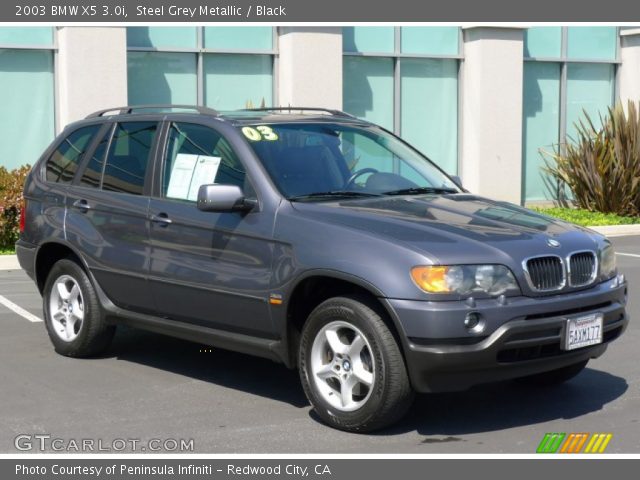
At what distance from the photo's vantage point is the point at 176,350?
28.0ft

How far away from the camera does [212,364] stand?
8008 millimetres

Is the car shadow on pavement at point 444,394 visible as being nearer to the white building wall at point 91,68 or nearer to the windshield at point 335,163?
the windshield at point 335,163

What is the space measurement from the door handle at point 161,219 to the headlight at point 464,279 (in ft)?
6.57

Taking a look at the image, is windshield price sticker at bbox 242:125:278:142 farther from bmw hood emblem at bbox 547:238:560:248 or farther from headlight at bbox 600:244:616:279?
headlight at bbox 600:244:616:279

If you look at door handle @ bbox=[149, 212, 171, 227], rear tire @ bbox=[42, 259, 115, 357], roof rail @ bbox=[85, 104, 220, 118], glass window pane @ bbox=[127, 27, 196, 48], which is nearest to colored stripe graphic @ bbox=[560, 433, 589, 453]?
door handle @ bbox=[149, 212, 171, 227]

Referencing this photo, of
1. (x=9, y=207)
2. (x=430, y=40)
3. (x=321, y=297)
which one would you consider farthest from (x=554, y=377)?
(x=430, y=40)

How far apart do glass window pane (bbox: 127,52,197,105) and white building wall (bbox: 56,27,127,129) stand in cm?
60

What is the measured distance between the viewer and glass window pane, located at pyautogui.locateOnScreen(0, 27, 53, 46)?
1673 cm

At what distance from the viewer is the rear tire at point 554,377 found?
7129mm

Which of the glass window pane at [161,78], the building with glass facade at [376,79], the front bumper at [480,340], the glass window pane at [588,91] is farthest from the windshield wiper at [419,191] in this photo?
the glass window pane at [588,91]

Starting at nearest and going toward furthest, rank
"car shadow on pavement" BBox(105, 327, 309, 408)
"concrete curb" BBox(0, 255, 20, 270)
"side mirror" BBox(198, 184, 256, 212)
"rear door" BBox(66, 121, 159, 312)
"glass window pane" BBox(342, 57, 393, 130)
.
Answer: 1. "side mirror" BBox(198, 184, 256, 212)
2. "car shadow on pavement" BBox(105, 327, 309, 408)
3. "rear door" BBox(66, 121, 159, 312)
4. "concrete curb" BBox(0, 255, 20, 270)
5. "glass window pane" BBox(342, 57, 393, 130)

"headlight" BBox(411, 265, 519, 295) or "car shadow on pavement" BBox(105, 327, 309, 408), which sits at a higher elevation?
"headlight" BBox(411, 265, 519, 295)
